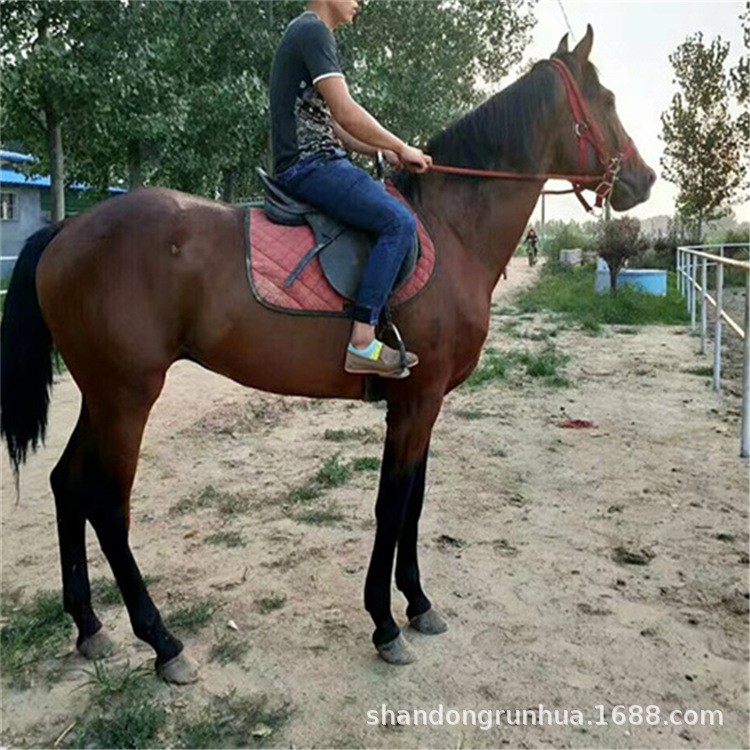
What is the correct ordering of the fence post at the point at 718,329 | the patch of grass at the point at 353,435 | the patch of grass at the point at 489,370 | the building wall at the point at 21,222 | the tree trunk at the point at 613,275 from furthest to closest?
the building wall at the point at 21,222 → the tree trunk at the point at 613,275 → the patch of grass at the point at 489,370 → the fence post at the point at 718,329 → the patch of grass at the point at 353,435

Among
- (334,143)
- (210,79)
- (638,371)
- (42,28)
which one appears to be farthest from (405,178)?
(210,79)

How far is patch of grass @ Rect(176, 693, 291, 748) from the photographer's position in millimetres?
2076

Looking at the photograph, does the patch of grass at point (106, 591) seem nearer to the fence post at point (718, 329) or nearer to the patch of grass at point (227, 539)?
the patch of grass at point (227, 539)

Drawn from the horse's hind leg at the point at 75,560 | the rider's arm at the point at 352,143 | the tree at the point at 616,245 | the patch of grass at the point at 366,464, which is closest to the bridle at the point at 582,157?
the rider's arm at the point at 352,143

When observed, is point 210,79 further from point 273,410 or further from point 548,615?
point 548,615

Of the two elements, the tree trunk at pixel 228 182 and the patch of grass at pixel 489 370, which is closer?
the patch of grass at pixel 489 370

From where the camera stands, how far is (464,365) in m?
2.62

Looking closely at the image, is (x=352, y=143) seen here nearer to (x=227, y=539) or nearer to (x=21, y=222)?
(x=227, y=539)

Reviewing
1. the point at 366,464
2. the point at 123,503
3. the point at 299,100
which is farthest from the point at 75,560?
the point at 366,464

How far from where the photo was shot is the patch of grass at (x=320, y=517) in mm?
3629

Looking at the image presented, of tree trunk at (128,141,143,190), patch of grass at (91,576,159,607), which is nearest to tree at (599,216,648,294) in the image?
tree trunk at (128,141,143,190)

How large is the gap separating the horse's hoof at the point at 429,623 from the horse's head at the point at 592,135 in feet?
5.84

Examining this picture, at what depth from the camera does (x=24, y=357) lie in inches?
99.6

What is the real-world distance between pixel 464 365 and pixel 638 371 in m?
5.45
